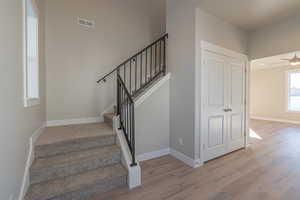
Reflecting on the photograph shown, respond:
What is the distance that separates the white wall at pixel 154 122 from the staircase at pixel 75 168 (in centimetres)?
62

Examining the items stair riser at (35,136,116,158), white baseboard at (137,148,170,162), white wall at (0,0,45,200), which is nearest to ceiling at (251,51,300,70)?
white baseboard at (137,148,170,162)

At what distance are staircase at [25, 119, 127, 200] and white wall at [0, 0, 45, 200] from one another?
0.26 meters

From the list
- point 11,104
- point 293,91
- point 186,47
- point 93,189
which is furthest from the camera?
point 293,91

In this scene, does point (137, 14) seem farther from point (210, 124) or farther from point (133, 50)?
point (210, 124)

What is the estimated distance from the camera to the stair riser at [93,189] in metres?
1.55

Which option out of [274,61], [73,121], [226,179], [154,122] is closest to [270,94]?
[274,61]

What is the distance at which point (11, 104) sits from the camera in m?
1.23

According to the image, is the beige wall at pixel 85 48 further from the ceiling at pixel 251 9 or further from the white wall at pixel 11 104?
the ceiling at pixel 251 9

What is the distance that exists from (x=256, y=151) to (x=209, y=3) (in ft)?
10.7

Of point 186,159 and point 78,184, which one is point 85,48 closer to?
point 78,184

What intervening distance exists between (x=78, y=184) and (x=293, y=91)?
8499 millimetres

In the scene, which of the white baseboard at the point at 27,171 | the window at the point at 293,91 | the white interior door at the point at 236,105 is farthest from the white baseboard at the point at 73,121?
the window at the point at 293,91

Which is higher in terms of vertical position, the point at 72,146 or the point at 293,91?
the point at 293,91

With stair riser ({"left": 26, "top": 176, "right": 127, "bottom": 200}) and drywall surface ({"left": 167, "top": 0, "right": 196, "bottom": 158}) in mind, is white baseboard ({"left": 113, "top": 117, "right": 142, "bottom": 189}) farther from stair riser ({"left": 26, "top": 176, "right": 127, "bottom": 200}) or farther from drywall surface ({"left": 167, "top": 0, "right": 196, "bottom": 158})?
drywall surface ({"left": 167, "top": 0, "right": 196, "bottom": 158})
